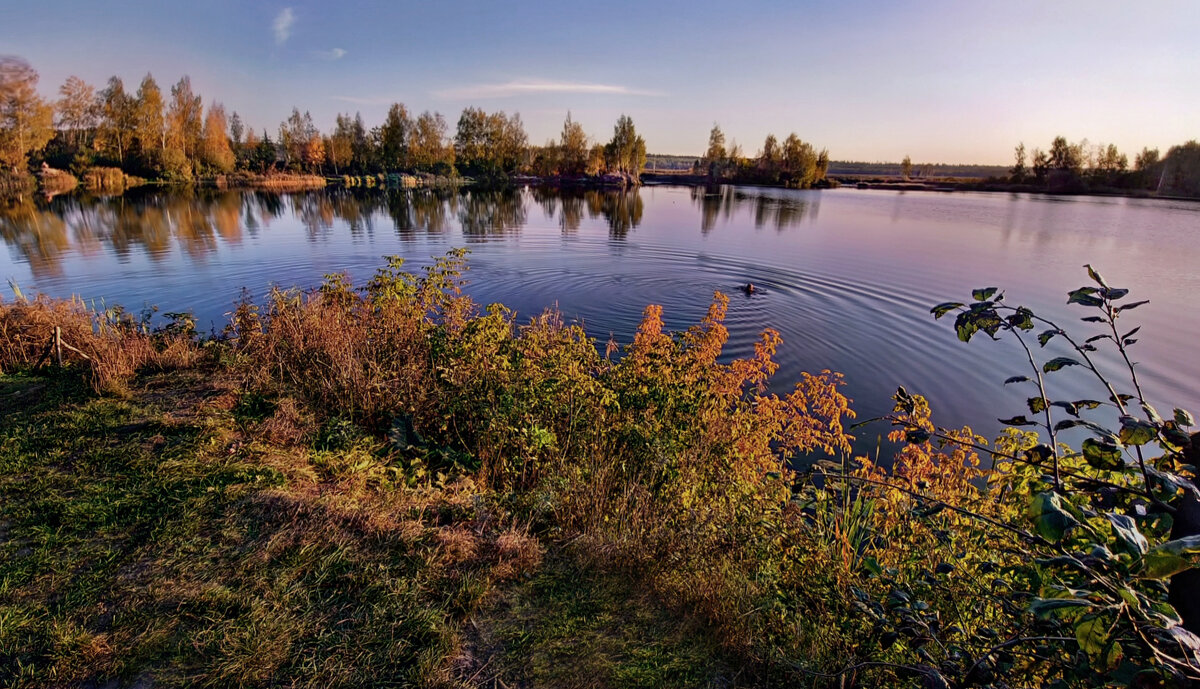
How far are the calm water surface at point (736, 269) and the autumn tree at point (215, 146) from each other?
3831 centimetres

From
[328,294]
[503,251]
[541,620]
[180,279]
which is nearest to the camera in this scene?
[541,620]

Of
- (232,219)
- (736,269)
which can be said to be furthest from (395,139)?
(736,269)

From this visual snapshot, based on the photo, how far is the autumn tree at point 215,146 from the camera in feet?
232

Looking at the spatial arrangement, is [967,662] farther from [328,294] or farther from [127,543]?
[328,294]

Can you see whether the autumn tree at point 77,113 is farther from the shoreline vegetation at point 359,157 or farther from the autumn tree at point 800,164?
the autumn tree at point 800,164

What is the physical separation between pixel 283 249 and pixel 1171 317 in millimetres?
32066

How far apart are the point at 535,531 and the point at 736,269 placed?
19.2 m

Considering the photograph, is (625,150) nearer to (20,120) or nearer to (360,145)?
(360,145)

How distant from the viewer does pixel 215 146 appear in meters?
71.9

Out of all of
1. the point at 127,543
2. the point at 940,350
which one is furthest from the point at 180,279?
the point at 940,350

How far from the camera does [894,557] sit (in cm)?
408

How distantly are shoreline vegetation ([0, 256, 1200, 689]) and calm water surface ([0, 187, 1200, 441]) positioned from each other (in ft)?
22.0

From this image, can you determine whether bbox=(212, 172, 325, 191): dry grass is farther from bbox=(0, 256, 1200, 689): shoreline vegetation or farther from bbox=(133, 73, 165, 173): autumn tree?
bbox=(0, 256, 1200, 689): shoreline vegetation

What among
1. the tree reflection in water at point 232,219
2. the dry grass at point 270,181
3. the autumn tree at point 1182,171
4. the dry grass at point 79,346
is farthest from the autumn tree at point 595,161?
the dry grass at point 79,346
